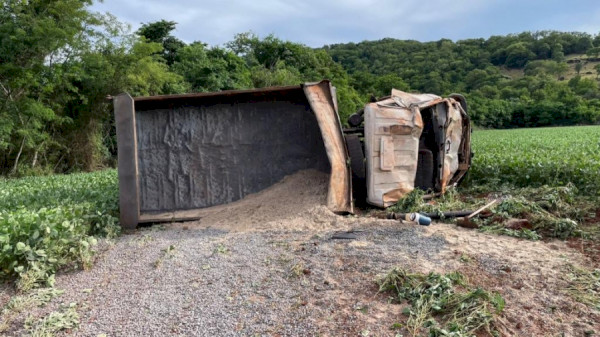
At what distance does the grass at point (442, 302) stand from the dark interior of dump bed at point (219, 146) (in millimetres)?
3105

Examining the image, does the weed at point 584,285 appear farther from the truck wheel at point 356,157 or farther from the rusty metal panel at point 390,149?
the truck wheel at point 356,157

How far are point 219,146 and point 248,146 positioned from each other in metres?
0.38

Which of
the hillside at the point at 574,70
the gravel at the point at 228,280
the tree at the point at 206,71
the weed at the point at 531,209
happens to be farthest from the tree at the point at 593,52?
the gravel at the point at 228,280

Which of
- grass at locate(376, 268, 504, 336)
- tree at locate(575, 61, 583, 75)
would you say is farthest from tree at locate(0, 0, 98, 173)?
tree at locate(575, 61, 583, 75)

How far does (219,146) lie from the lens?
5.75 meters

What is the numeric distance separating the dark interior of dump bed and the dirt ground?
1068mm

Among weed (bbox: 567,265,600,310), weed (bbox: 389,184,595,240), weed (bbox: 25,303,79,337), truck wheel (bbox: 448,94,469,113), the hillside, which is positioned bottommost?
weed (bbox: 567,265,600,310)

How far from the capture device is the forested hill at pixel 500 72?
51469 millimetres

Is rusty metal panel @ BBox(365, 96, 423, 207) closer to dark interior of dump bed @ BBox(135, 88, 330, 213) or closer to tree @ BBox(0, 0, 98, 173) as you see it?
dark interior of dump bed @ BBox(135, 88, 330, 213)

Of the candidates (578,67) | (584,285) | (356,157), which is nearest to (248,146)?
(356,157)

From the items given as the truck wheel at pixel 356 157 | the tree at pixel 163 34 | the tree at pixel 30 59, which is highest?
the tree at pixel 163 34

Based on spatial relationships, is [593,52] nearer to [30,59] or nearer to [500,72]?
[500,72]

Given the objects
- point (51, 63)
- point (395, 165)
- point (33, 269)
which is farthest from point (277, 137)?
point (51, 63)

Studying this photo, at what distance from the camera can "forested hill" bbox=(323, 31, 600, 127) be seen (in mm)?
51469
